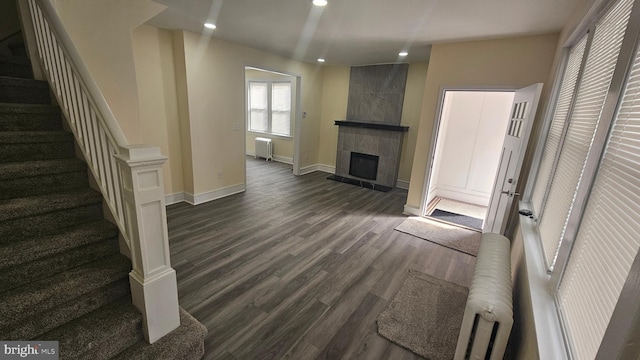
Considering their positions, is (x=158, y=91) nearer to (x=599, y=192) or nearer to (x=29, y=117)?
(x=29, y=117)

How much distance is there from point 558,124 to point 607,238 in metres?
1.78

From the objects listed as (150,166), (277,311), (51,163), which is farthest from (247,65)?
(277,311)

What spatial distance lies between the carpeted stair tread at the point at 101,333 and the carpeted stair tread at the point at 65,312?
1.3 inches

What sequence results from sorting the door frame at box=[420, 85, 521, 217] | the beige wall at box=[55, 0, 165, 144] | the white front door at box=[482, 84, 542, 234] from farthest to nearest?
the door frame at box=[420, 85, 521, 217] < the white front door at box=[482, 84, 542, 234] < the beige wall at box=[55, 0, 165, 144]

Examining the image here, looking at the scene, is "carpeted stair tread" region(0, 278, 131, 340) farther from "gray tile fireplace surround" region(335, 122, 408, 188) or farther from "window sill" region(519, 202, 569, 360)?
"gray tile fireplace surround" region(335, 122, 408, 188)

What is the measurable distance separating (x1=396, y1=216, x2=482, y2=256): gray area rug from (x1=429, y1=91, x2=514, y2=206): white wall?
882 millimetres

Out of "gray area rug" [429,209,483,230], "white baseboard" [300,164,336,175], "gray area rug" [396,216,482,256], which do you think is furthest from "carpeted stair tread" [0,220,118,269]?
"white baseboard" [300,164,336,175]

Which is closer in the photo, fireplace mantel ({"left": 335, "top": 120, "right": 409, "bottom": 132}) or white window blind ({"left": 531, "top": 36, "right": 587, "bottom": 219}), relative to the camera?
white window blind ({"left": 531, "top": 36, "right": 587, "bottom": 219})

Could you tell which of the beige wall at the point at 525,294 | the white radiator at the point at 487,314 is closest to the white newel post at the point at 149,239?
the white radiator at the point at 487,314

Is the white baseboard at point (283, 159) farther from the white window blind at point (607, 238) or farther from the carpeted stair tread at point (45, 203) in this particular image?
the white window blind at point (607, 238)

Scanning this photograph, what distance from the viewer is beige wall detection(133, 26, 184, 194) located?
3.49 metres

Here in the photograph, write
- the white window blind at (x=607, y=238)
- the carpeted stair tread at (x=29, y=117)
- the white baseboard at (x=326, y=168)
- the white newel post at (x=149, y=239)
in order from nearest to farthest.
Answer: the white window blind at (x=607, y=238) < the white newel post at (x=149, y=239) < the carpeted stair tread at (x=29, y=117) < the white baseboard at (x=326, y=168)

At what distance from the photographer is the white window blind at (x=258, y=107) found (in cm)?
739

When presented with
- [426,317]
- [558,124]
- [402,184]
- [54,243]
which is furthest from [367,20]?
[402,184]
